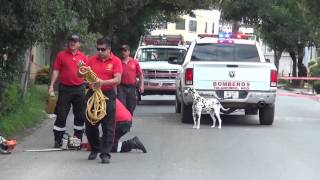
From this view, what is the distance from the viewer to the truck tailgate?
15.0 metres

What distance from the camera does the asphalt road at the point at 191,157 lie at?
30.0 ft

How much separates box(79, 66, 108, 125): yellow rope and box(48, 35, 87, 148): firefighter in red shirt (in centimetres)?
134

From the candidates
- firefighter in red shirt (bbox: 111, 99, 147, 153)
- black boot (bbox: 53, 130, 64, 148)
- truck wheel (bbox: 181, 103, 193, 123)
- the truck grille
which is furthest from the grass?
the truck grille

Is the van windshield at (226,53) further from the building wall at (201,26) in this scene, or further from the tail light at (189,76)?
the building wall at (201,26)

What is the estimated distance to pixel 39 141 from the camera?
12227 mm

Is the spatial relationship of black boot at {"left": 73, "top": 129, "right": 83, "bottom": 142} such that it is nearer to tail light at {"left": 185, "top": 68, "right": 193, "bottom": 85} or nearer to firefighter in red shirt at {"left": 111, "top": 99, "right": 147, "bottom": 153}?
firefighter in red shirt at {"left": 111, "top": 99, "right": 147, "bottom": 153}

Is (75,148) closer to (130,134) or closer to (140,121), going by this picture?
(130,134)

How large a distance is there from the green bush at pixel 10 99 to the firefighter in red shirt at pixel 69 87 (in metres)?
2.20

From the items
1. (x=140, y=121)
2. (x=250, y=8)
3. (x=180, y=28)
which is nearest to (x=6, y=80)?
(x=140, y=121)

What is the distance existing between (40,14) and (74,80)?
4.17 feet

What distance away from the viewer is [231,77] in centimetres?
1501

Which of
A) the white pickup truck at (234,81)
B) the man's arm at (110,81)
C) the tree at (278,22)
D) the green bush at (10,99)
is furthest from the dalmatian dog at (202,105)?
the tree at (278,22)

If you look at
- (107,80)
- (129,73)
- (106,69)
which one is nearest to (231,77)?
(129,73)

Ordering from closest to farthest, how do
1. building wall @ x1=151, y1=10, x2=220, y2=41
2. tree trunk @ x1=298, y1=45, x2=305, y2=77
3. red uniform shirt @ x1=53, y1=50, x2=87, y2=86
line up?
red uniform shirt @ x1=53, y1=50, x2=87, y2=86 < tree trunk @ x1=298, y1=45, x2=305, y2=77 < building wall @ x1=151, y1=10, x2=220, y2=41
